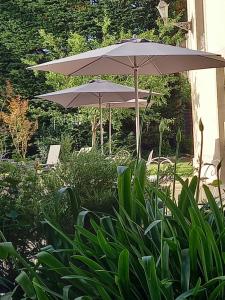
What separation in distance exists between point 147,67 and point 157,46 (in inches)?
80.9

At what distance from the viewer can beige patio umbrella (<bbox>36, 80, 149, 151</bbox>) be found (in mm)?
10172

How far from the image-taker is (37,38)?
730 inches

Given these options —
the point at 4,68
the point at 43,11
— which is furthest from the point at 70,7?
the point at 4,68

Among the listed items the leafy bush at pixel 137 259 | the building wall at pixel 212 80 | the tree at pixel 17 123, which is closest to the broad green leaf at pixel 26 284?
the leafy bush at pixel 137 259

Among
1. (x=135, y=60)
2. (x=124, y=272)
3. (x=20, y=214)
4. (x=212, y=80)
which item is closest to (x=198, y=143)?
(x=212, y=80)

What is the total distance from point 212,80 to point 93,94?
2.61 meters

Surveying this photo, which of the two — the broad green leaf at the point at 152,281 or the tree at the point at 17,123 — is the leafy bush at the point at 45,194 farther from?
the tree at the point at 17,123

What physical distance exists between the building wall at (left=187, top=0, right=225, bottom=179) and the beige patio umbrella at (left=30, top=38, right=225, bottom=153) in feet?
7.46

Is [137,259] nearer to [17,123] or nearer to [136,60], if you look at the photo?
[136,60]

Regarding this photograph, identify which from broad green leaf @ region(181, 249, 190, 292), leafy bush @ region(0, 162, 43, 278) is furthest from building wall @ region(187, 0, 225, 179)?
broad green leaf @ region(181, 249, 190, 292)

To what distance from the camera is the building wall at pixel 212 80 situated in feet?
33.4

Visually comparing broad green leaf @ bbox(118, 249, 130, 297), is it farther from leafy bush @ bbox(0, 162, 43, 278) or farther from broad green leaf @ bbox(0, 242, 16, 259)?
leafy bush @ bbox(0, 162, 43, 278)

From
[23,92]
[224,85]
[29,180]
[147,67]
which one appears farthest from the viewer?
[23,92]

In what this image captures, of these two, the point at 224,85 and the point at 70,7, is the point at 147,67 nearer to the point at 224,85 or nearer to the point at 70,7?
the point at 224,85
